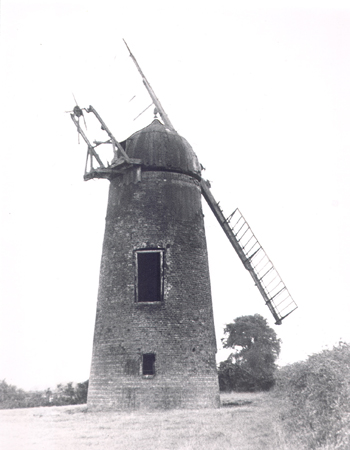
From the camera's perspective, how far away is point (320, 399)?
26.5 feet

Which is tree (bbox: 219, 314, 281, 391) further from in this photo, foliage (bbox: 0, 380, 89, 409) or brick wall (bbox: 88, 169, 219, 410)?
brick wall (bbox: 88, 169, 219, 410)

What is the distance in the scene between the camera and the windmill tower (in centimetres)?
1466

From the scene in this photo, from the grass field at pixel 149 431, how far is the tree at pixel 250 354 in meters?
8.95

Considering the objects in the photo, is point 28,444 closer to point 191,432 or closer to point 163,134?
point 191,432

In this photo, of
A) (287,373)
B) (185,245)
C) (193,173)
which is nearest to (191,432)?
(287,373)

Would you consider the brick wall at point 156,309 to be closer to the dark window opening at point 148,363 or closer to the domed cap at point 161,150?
the dark window opening at point 148,363

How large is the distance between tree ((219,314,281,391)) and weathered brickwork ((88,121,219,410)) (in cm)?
834

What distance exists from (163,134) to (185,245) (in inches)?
133

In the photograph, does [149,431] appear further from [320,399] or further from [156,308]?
[156,308]

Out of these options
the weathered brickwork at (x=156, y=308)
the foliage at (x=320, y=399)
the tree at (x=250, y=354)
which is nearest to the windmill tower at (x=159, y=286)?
the weathered brickwork at (x=156, y=308)

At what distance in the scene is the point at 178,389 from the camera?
14539mm

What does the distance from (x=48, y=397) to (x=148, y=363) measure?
1080cm

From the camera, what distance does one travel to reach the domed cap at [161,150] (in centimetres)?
1609

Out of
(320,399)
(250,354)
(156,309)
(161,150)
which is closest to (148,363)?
(156,309)
